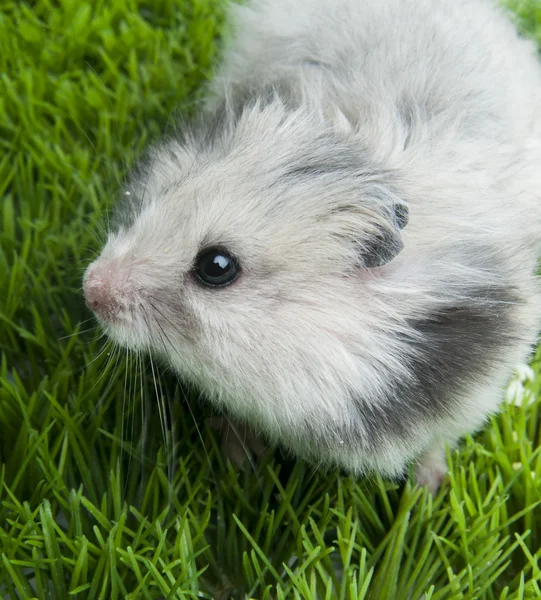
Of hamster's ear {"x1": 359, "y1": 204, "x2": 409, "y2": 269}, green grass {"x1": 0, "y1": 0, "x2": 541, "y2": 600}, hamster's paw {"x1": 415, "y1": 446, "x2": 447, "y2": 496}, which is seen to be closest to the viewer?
hamster's ear {"x1": 359, "y1": 204, "x2": 409, "y2": 269}

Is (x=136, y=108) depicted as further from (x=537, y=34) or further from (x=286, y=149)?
(x=537, y=34)

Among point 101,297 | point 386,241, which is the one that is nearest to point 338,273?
point 386,241

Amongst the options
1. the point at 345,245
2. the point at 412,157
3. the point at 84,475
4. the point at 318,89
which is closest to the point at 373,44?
the point at 318,89

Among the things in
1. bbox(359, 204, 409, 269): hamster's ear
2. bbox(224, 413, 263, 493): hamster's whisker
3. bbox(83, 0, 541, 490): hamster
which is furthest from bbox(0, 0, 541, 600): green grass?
bbox(359, 204, 409, 269): hamster's ear

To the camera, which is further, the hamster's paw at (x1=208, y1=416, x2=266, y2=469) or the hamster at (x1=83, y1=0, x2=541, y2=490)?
the hamster's paw at (x1=208, y1=416, x2=266, y2=469)

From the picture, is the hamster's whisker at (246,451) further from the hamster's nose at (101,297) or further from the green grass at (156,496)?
the hamster's nose at (101,297)

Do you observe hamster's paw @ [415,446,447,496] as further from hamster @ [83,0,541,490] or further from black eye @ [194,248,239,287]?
black eye @ [194,248,239,287]

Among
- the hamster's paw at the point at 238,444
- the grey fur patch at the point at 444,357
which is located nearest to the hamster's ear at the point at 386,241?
the grey fur patch at the point at 444,357

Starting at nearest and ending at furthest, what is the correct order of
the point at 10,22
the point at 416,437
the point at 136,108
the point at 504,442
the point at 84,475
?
the point at 416,437 < the point at 84,475 < the point at 504,442 < the point at 136,108 < the point at 10,22
